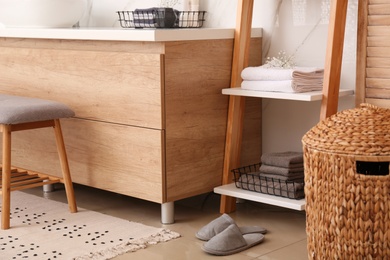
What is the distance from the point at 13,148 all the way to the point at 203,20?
1003mm

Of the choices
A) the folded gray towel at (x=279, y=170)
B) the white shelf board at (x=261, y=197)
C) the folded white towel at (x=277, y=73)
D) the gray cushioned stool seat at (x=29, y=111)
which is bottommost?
the white shelf board at (x=261, y=197)

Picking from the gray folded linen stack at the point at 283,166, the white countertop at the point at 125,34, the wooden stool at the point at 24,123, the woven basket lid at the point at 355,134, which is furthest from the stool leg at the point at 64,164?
the woven basket lid at the point at 355,134

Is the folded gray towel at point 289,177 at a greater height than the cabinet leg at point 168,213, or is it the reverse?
the folded gray towel at point 289,177

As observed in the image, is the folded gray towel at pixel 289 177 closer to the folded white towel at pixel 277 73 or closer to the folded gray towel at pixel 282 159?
the folded gray towel at pixel 282 159

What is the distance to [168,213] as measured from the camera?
2.49m

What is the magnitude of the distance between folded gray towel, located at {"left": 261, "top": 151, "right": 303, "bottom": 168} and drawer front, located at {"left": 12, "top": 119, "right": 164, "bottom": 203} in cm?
38

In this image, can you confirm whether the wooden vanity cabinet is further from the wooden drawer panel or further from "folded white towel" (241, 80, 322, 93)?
"folded white towel" (241, 80, 322, 93)

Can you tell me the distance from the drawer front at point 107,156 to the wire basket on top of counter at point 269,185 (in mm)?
317

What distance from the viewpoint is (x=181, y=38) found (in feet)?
7.90

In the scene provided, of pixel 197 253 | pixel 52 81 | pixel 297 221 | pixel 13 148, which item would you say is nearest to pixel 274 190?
pixel 297 221

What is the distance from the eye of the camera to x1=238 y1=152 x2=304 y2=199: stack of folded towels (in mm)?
2385

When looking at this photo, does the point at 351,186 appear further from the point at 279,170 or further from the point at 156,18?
the point at 156,18

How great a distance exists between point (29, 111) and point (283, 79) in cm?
90

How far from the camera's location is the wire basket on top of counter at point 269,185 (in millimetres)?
2375
